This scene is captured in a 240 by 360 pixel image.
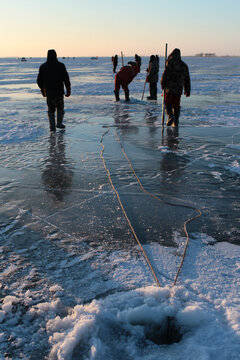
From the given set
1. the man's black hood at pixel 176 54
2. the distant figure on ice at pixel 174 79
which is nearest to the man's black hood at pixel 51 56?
the distant figure on ice at pixel 174 79

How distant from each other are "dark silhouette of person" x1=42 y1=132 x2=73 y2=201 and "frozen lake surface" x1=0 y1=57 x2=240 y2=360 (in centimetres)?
2

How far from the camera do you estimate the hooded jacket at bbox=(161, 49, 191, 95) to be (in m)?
7.86

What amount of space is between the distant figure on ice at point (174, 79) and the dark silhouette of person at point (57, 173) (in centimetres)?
331

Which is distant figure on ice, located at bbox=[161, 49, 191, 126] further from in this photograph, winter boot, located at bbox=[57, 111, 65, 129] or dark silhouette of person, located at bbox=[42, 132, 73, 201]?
dark silhouette of person, located at bbox=[42, 132, 73, 201]

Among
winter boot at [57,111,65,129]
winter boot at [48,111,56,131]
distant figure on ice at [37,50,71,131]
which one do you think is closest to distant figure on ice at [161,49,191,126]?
distant figure on ice at [37,50,71,131]

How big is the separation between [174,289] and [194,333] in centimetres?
38

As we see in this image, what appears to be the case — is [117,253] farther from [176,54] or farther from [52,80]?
[176,54]

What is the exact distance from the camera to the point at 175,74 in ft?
26.2

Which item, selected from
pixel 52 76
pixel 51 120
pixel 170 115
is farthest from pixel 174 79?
pixel 51 120

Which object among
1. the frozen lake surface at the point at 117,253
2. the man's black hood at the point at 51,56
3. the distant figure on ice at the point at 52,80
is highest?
the man's black hood at the point at 51,56

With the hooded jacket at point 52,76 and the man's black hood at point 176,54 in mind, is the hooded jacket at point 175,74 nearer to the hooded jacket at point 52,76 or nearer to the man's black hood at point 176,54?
the man's black hood at point 176,54

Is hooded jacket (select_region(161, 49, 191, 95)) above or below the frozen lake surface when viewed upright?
above

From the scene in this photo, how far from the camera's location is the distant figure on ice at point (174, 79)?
25.9 ft

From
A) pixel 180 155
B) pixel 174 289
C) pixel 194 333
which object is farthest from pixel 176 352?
pixel 180 155
